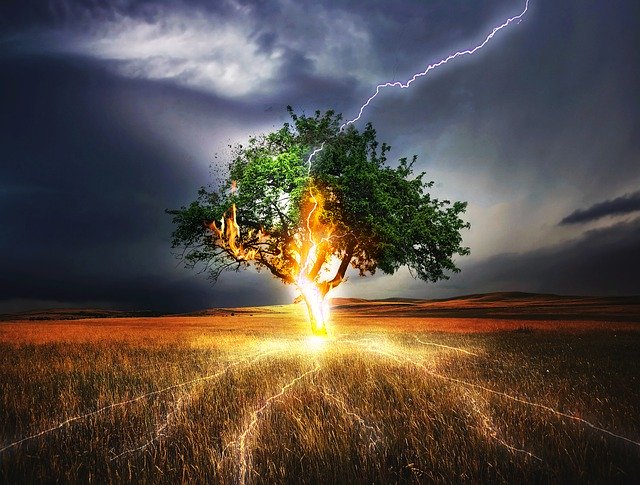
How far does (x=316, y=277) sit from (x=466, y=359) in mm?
14789

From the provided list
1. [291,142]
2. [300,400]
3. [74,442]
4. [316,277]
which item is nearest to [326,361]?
[300,400]

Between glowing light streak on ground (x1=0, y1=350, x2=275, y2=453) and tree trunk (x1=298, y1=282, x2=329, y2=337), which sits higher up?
tree trunk (x1=298, y1=282, x2=329, y2=337)

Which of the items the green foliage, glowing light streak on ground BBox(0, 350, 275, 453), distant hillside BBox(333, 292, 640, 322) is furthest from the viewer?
distant hillside BBox(333, 292, 640, 322)

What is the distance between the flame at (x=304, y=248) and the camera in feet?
82.4

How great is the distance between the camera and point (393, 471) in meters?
4.16

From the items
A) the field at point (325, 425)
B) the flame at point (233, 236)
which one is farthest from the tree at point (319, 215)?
the field at point (325, 425)

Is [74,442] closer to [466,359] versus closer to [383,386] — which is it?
[383,386]

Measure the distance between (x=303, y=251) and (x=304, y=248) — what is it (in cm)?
21

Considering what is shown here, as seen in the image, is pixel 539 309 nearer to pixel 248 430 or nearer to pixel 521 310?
pixel 521 310

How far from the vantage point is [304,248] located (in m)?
26.3

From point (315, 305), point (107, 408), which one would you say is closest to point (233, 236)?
point (315, 305)

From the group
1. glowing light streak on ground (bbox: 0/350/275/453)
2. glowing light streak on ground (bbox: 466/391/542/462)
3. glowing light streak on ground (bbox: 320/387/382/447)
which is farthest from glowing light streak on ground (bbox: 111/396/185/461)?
glowing light streak on ground (bbox: 466/391/542/462)

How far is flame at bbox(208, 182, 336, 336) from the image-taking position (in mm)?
25125

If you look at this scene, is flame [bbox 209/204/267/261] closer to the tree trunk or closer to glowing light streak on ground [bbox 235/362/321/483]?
the tree trunk
